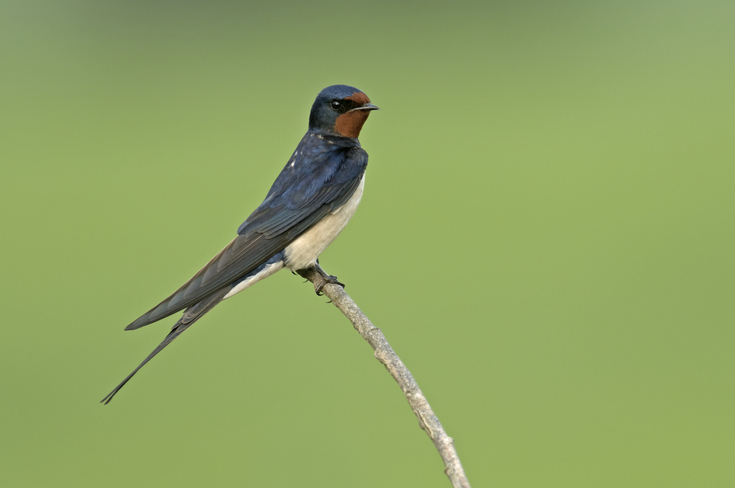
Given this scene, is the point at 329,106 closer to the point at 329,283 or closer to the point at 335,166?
the point at 335,166

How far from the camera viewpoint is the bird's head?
1.64m

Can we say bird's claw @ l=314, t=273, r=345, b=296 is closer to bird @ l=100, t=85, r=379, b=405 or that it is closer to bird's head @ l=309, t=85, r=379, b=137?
bird @ l=100, t=85, r=379, b=405

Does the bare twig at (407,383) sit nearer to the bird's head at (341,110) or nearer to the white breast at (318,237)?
the white breast at (318,237)

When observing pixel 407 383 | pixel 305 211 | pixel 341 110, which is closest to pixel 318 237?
pixel 305 211

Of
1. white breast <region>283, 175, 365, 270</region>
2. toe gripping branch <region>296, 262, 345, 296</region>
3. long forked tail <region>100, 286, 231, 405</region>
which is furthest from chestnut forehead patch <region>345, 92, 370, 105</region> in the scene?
long forked tail <region>100, 286, 231, 405</region>

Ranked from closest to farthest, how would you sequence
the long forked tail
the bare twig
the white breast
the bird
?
the bare twig
the long forked tail
the bird
the white breast

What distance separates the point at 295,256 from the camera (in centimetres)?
159

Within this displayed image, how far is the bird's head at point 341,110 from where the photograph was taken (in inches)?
64.5

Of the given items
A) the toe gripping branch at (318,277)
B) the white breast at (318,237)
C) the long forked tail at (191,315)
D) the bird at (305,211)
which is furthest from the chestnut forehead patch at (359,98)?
the long forked tail at (191,315)

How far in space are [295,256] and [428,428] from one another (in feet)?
2.37

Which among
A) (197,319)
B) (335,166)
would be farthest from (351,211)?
(197,319)

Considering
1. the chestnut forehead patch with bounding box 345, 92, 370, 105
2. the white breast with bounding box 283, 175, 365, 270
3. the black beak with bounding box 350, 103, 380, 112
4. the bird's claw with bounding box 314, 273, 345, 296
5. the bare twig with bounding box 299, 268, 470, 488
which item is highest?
the chestnut forehead patch with bounding box 345, 92, 370, 105

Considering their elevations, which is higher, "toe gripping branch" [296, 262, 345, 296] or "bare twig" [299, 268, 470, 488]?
"toe gripping branch" [296, 262, 345, 296]

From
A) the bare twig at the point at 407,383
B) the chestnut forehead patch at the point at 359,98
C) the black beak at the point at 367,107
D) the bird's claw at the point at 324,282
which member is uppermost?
the chestnut forehead patch at the point at 359,98
